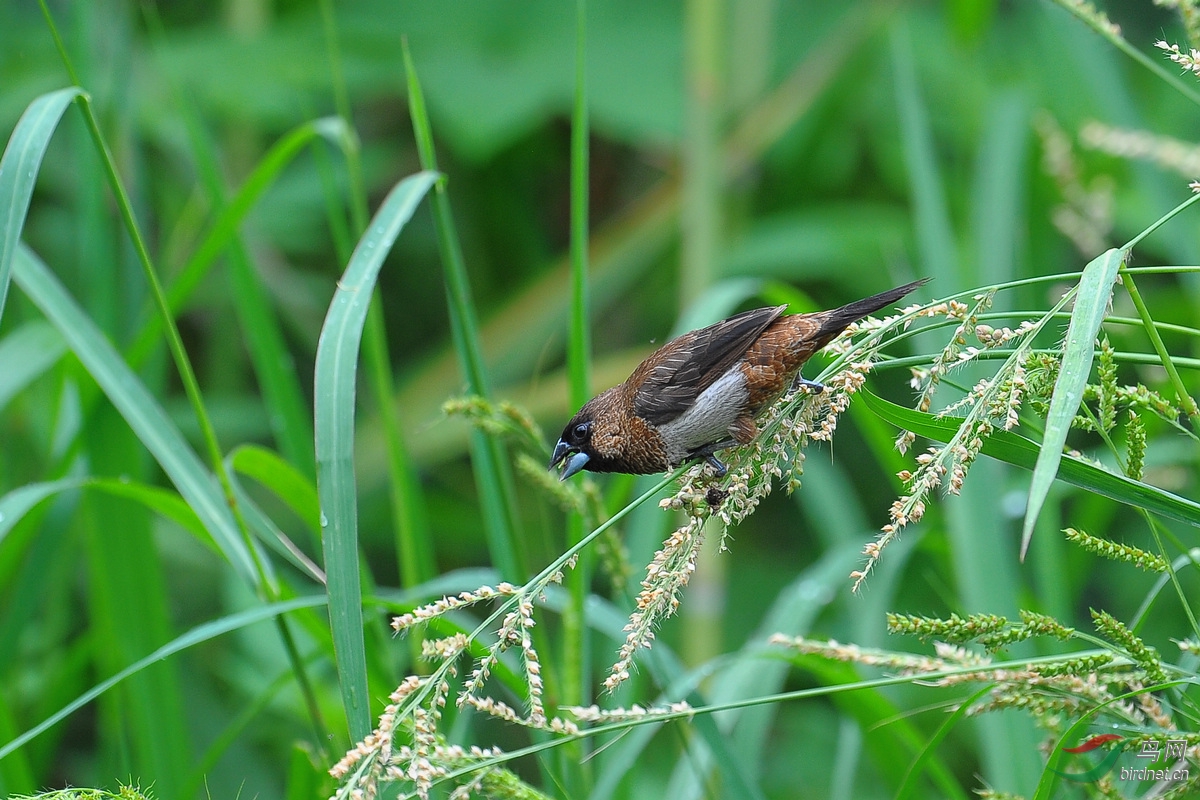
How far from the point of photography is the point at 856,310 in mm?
1523

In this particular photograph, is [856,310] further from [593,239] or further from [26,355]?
[593,239]

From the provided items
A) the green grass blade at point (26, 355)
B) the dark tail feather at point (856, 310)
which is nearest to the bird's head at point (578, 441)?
the dark tail feather at point (856, 310)

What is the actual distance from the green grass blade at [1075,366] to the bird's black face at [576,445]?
36.1 inches

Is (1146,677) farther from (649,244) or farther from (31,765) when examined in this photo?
(649,244)

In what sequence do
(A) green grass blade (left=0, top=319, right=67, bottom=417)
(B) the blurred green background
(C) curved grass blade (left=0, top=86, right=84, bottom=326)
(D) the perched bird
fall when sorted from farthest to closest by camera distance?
(B) the blurred green background < (A) green grass blade (left=0, top=319, right=67, bottom=417) < (D) the perched bird < (C) curved grass blade (left=0, top=86, right=84, bottom=326)

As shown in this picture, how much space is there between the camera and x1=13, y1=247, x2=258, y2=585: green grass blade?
5.47 ft

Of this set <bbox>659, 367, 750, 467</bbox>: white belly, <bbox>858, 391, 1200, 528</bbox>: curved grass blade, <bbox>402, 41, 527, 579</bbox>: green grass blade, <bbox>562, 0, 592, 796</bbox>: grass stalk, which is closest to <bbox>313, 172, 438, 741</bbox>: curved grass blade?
<bbox>402, 41, 527, 579</bbox>: green grass blade

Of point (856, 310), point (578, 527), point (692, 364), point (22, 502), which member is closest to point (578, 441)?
point (578, 527)

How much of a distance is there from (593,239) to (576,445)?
2232 millimetres

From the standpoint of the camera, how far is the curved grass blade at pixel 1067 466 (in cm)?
108

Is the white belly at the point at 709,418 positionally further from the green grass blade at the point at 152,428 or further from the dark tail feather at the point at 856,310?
the green grass blade at the point at 152,428

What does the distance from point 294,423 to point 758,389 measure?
1136mm

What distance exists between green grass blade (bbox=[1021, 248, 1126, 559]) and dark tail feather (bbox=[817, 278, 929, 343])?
37 cm

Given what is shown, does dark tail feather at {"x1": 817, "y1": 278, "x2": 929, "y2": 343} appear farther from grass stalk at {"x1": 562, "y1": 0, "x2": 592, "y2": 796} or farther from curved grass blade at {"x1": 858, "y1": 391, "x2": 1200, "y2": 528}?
grass stalk at {"x1": 562, "y1": 0, "x2": 592, "y2": 796}
